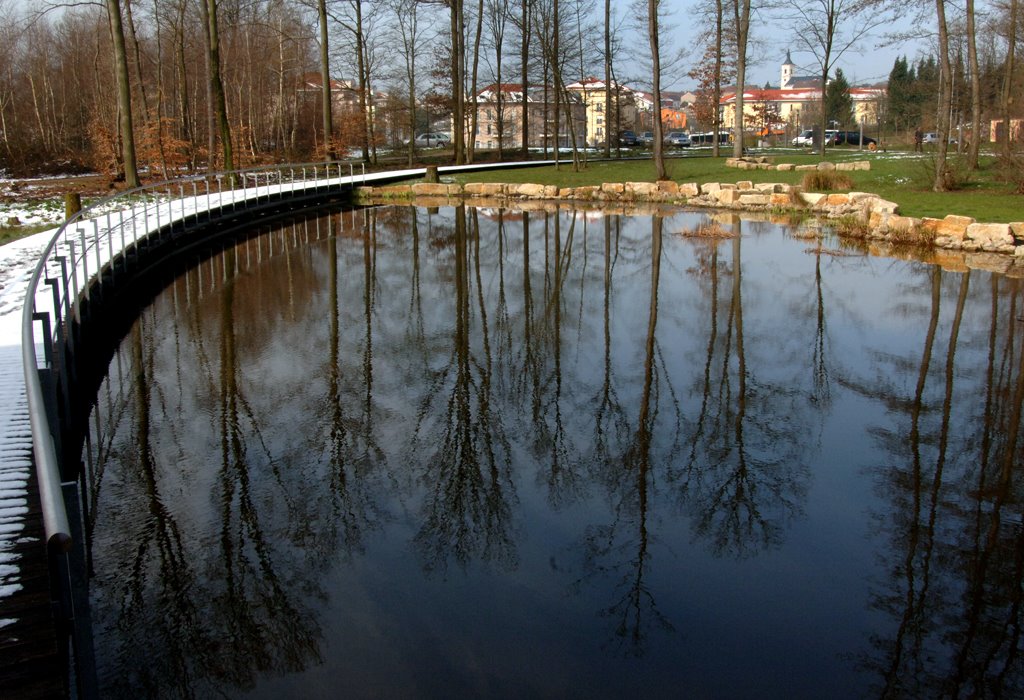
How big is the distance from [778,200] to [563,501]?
20.8m

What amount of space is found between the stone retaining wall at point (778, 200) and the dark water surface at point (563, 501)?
5326 millimetres

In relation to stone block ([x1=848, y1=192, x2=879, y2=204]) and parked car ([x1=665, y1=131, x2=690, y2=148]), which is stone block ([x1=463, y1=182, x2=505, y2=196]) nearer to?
stone block ([x1=848, y1=192, x2=879, y2=204])

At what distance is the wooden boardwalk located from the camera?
12.4 ft

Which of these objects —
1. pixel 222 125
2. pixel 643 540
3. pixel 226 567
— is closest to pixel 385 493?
pixel 226 567

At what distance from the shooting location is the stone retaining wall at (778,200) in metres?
18.2

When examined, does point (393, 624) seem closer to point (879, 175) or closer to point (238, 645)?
point (238, 645)

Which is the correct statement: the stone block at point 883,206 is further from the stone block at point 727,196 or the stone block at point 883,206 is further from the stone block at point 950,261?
the stone block at point 727,196

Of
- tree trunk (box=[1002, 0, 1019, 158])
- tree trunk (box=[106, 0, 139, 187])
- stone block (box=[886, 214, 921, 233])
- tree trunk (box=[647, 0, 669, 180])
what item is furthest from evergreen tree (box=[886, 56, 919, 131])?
tree trunk (box=[106, 0, 139, 187])

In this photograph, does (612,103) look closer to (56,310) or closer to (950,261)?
(950,261)

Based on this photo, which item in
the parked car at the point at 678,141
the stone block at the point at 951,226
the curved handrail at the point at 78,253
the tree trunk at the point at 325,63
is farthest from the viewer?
the parked car at the point at 678,141

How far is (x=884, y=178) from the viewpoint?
29.0 metres

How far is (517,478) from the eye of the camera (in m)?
7.08

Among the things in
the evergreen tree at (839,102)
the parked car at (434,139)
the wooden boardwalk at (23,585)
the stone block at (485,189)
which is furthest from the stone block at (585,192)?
the evergreen tree at (839,102)

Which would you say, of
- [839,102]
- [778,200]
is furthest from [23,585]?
[839,102]
